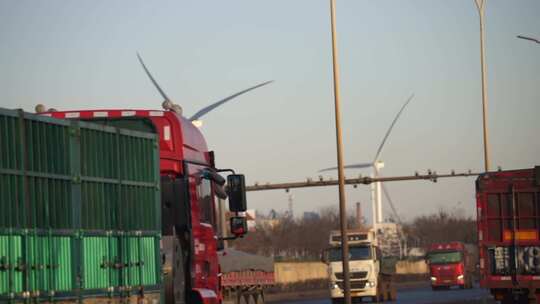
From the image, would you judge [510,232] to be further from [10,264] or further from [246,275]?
[10,264]

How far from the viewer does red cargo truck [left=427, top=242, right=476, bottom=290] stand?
74.4 m

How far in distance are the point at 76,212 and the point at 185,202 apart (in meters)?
3.21

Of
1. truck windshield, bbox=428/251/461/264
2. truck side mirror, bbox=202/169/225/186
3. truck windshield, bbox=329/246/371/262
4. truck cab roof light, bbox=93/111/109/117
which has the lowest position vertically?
truck windshield, bbox=428/251/461/264

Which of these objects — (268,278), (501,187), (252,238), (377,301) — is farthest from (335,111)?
(252,238)

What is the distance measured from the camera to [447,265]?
75.1 metres

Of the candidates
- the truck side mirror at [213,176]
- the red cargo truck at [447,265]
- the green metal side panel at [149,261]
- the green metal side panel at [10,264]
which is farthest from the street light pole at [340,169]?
the red cargo truck at [447,265]

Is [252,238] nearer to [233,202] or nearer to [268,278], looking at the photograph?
[268,278]

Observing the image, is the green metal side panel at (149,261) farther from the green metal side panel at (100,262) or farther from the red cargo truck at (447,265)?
the red cargo truck at (447,265)

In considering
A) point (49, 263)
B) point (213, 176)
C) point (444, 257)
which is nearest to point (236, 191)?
point (213, 176)

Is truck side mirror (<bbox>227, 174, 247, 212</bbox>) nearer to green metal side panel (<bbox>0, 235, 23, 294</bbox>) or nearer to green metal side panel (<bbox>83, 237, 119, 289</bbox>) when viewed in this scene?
green metal side panel (<bbox>83, 237, 119, 289</bbox>)

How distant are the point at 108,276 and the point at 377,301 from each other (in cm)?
4432

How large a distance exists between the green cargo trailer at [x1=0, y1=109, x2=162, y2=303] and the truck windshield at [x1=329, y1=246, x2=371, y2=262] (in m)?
40.4

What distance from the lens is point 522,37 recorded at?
155 feet

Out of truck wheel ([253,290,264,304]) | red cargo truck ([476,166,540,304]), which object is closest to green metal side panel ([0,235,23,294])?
red cargo truck ([476,166,540,304])
